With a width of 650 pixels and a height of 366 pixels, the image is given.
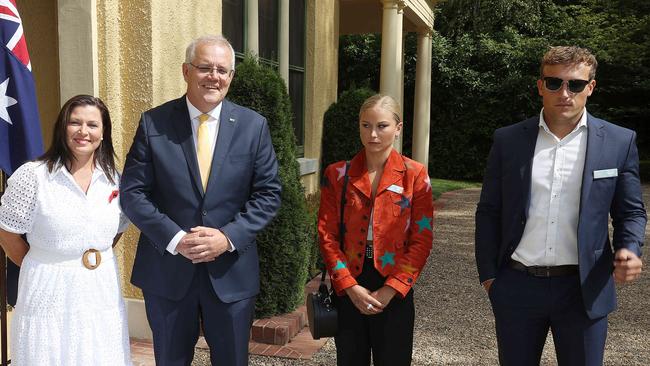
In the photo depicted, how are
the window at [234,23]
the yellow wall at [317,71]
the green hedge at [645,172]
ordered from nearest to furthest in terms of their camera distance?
the window at [234,23] → the yellow wall at [317,71] → the green hedge at [645,172]

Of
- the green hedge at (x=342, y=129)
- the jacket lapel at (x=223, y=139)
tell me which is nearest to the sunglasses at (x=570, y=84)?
the jacket lapel at (x=223, y=139)

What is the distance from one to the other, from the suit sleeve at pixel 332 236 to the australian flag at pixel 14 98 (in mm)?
1670

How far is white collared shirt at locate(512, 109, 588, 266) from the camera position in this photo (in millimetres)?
2623

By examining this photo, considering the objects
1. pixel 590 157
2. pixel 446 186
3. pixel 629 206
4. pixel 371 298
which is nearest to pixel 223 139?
pixel 371 298

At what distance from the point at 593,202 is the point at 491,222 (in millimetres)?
471

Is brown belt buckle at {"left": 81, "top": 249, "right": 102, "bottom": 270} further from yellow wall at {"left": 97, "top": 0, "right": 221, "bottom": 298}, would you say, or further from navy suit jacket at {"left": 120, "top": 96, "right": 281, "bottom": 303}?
yellow wall at {"left": 97, "top": 0, "right": 221, "bottom": 298}

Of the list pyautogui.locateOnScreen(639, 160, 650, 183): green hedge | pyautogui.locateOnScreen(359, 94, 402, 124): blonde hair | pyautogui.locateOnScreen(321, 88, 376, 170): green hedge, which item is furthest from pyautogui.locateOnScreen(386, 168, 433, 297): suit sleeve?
pyautogui.locateOnScreen(639, 160, 650, 183): green hedge

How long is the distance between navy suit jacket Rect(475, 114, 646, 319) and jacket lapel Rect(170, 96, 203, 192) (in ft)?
4.70

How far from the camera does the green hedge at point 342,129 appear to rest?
823 centimetres

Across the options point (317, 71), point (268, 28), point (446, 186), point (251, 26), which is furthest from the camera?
point (446, 186)

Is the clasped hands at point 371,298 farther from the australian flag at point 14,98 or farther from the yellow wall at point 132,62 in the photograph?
the yellow wall at point 132,62

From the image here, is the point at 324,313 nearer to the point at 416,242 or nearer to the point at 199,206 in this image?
the point at 416,242

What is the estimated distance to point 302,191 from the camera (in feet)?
17.3

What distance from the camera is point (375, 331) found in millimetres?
2926
